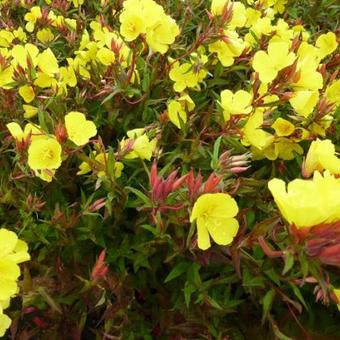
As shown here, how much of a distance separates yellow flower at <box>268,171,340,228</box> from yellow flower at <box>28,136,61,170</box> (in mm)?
648

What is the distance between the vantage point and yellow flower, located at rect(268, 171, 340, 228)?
0.95 metres

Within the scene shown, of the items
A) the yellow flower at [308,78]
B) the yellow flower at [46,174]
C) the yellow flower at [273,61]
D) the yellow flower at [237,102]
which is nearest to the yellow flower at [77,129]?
the yellow flower at [46,174]

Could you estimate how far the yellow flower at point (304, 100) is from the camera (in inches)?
59.3

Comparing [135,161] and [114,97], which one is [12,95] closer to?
[114,97]

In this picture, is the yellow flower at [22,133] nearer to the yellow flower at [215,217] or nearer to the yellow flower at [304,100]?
the yellow flower at [215,217]

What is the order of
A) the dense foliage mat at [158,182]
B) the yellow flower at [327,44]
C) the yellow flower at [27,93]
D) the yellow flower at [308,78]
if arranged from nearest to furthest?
the dense foliage mat at [158,182]
the yellow flower at [308,78]
the yellow flower at [27,93]
the yellow flower at [327,44]

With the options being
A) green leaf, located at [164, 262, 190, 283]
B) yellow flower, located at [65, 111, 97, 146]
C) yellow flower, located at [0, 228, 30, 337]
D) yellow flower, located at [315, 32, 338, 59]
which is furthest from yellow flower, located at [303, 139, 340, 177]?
yellow flower, located at [315, 32, 338, 59]

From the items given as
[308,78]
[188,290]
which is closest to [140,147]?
[188,290]

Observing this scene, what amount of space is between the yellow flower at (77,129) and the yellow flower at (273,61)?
1.76ft

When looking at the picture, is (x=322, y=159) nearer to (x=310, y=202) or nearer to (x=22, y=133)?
(x=310, y=202)

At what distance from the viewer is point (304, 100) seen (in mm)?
1509

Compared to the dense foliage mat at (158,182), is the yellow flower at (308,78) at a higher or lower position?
higher

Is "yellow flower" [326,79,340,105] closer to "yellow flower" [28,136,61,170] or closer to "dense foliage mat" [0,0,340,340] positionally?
"dense foliage mat" [0,0,340,340]

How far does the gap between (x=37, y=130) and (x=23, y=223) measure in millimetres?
298
